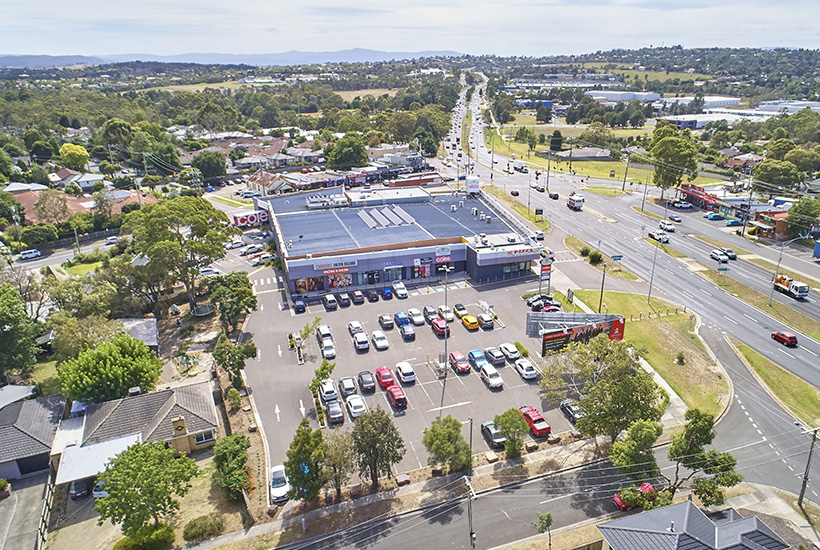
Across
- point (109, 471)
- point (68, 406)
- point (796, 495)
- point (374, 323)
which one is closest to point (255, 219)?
point (374, 323)

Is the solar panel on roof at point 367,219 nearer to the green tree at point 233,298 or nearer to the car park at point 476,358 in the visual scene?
the green tree at point 233,298

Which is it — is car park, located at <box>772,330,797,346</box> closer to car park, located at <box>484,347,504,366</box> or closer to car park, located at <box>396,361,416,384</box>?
car park, located at <box>484,347,504,366</box>

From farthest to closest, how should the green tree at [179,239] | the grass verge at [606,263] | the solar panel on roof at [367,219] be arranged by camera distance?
the solar panel on roof at [367,219] → the grass verge at [606,263] → the green tree at [179,239]

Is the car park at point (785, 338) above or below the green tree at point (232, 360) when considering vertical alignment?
below

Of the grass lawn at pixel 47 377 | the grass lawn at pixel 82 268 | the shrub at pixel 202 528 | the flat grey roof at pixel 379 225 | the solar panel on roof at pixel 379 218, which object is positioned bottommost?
the grass lawn at pixel 47 377

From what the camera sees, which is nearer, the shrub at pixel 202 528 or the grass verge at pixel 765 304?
the shrub at pixel 202 528

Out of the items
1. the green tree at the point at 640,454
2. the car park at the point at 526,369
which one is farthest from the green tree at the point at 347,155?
the green tree at the point at 640,454

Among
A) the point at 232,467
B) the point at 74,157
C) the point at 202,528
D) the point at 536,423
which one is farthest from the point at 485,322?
the point at 74,157

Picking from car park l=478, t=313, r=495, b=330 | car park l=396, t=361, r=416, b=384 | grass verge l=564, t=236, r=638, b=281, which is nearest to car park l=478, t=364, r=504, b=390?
car park l=396, t=361, r=416, b=384

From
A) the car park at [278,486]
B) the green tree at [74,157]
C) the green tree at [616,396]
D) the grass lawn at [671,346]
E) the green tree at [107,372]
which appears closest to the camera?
the car park at [278,486]
